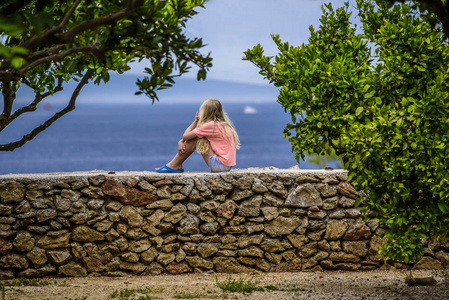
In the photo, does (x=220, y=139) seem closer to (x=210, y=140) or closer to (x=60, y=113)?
(x=210, y=140)

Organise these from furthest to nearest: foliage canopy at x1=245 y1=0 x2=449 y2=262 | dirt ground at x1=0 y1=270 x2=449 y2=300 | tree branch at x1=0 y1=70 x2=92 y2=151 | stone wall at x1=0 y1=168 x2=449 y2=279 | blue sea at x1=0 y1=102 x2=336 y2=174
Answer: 1. blue sea at x1=0 y1=102 x2=336 y2=174
2. tree branch at x1=0 y1=70 x2=92 y2=151
3. stone wall at x1=0 y1=168 x2=449 y2=279
4. dirt ground at x1=0 y1=270 x2=449 y2=300
5. foliage canopy at x1=245 y1=0 x2=449 y2=262

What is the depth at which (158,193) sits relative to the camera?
6.43 metres

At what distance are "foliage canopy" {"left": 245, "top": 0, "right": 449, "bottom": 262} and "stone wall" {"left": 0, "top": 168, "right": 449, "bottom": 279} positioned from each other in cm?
135

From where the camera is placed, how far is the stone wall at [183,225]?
6348mm

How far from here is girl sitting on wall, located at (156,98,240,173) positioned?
6.68m

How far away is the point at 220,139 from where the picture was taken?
6.79 metres

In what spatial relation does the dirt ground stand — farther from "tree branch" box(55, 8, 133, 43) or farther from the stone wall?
"tree branch" box(55, 8, 133, 43)

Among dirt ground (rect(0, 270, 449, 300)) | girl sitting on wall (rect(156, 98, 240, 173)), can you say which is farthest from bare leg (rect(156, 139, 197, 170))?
dirt ground (rect(0, 270, 449, 300))

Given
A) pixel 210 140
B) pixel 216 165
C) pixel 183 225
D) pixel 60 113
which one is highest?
pixel 60 113

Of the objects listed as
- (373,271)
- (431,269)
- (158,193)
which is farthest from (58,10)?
(431,269)

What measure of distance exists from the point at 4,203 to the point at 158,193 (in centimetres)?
188

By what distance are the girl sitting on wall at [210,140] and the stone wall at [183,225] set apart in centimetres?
25

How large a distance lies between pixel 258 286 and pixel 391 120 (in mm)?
2383

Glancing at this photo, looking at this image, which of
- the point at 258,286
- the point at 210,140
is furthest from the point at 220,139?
the point at 258,286
